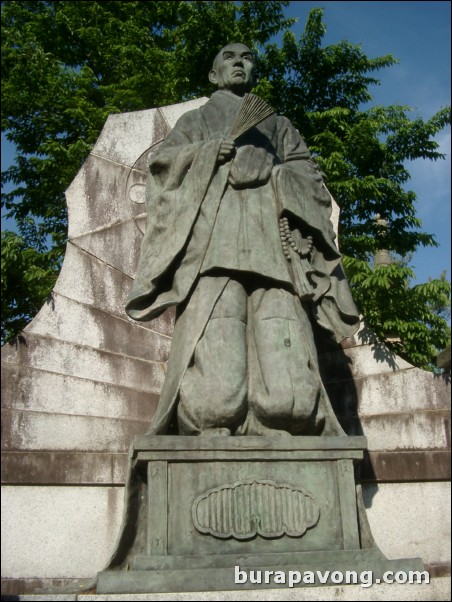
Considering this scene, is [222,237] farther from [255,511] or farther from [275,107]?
[275,107]

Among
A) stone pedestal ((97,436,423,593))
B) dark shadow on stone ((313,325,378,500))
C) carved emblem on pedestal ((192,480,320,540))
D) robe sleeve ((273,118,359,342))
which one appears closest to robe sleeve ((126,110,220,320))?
robe sleeve ((273,118,359,342))

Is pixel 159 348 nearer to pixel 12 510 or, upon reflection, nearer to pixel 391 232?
pixel 12 510

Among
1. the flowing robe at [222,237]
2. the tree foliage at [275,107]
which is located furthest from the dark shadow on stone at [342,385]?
the tree foliage at [275,107]

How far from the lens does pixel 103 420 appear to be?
693 cm

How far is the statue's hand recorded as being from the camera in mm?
5797

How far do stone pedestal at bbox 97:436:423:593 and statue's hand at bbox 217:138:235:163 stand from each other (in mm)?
2161

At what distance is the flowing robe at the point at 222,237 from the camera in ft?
18.1

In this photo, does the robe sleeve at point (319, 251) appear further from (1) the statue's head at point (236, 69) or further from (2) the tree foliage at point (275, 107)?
(2) the tree foliage at point (275, 107)

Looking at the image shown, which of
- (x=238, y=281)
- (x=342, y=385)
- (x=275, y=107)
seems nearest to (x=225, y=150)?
(x=238, y=281)

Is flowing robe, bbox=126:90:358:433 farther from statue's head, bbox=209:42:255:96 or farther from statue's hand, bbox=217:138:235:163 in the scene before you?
statue's head, bbox=209:42:255:96

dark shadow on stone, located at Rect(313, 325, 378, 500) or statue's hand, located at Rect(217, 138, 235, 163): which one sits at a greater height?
statue's hand, located at Rect(217, 138, 235, 163)

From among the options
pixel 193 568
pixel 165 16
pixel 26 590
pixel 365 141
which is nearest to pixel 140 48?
pixel 165 16

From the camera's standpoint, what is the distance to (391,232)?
544 inches

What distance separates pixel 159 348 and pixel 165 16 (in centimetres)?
1107
